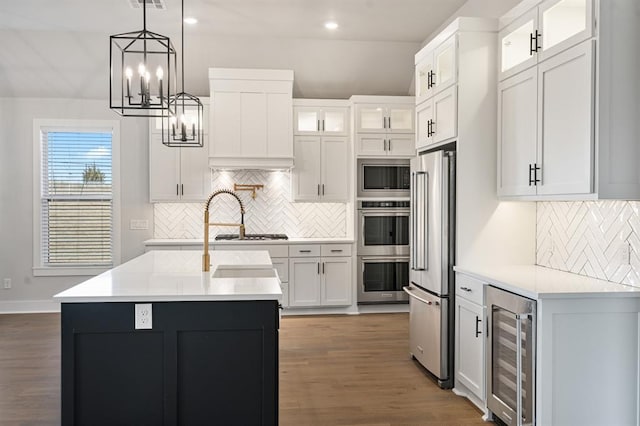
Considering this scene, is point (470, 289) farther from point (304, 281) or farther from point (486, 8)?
point (304, 281)

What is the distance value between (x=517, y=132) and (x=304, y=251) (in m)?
3.42

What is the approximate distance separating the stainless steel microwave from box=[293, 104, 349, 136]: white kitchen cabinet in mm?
538

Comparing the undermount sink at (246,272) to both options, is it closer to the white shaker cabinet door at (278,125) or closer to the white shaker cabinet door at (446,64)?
the white shaker cabinet door at (446,64)

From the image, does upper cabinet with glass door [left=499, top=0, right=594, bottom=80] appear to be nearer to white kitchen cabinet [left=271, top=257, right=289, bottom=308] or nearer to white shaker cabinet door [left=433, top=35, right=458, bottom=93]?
white shaker cabinet door [left=433, top=35, right=458, bottom=93]

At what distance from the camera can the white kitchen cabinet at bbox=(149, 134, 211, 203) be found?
6613 millimetres

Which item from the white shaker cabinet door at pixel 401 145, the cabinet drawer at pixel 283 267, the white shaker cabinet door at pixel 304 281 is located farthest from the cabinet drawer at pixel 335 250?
the white shaker cabinet door at pixel 401 145

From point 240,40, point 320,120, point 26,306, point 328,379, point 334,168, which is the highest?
point 240,40

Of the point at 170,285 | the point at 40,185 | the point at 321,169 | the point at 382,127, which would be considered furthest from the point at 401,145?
the point at 40,185

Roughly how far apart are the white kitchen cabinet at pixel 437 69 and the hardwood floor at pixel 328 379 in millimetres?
2321

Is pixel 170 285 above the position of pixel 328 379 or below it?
above

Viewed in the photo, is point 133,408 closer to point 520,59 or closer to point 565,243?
point 565,243

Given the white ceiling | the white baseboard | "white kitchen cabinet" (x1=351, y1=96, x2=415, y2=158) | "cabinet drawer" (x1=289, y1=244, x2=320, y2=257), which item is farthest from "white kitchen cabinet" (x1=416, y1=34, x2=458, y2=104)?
the white baseboard

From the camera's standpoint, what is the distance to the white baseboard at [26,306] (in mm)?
6688

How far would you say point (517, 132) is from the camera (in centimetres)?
366
